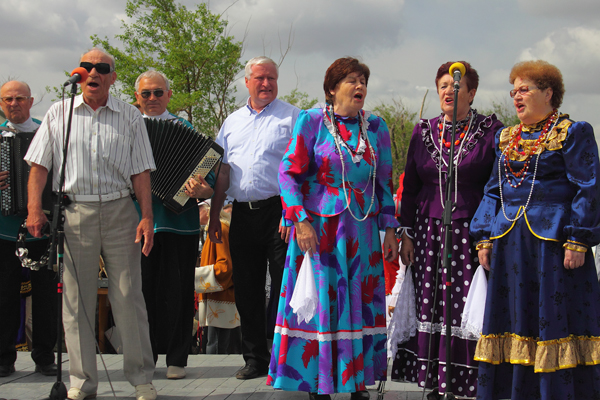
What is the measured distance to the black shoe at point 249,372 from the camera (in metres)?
4.60

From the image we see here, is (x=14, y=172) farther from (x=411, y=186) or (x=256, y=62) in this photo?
(x=411, y=186)

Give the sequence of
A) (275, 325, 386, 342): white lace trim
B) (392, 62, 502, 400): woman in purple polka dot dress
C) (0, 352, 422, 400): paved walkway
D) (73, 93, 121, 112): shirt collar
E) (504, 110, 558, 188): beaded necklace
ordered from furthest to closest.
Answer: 1. (0, 352, 422, 400): paved walkway
2. (73, 93, 121, 112): shirt collar
3. (392, 62, 502, 400): woman in purple polka dot dress
4. (275, 325, 386, 342): white lace trim
5. (504, 110, 558, 188): beaded necklace

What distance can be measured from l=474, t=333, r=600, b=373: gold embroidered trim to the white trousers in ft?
7.66

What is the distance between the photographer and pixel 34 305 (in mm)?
4832

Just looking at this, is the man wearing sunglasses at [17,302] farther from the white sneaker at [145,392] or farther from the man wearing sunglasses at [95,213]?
the white sneaker at [145,392]

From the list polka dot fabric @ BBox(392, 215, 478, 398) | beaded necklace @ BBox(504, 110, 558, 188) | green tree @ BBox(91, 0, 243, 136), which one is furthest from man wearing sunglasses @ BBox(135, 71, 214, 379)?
green tree @ BBox(91, 0, 243, 136)

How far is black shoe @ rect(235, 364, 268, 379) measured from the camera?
4.60 metres

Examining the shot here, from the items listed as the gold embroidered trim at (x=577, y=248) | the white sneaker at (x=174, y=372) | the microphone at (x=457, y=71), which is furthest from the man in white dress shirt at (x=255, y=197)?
the gold embroidered trim at (x=577, y=248)

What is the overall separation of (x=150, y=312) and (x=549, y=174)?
10.8 feet

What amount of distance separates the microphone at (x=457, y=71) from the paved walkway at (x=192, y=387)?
2.29m

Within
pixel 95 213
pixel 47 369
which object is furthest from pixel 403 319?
pixel 47 369

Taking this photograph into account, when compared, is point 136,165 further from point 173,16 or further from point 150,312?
point 173,16

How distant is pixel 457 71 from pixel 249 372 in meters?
2.85

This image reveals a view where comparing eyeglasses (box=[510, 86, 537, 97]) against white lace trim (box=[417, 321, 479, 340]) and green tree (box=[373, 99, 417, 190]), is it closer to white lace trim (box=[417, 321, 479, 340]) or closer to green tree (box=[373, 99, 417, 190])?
white lace trim (box=[417, 321, 479, 340])
